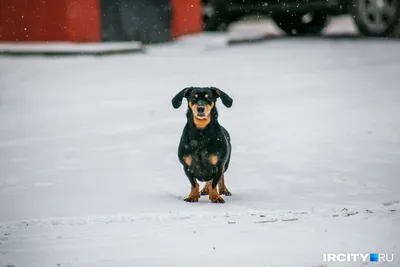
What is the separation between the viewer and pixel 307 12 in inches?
563

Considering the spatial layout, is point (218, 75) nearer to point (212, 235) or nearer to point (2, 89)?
point (2, 89)

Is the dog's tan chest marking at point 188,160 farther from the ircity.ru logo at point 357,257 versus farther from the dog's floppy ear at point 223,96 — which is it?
the ircity.ru logo at point 357,257

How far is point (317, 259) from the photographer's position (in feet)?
12.3

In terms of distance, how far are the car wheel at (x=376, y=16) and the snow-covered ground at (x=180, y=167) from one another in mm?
1192

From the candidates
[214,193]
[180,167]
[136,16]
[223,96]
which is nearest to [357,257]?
[214,193]

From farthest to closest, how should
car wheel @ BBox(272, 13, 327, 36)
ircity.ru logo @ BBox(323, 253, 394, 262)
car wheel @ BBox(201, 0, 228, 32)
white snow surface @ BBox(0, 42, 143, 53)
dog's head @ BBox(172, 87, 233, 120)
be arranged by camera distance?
car wheel @ BBox(272, 13, 327, 36) → car wheel @ BBox(201, 0, 228, 32) → white snow surface @ BBox(0, 42, 143, 53) → dog's head @ BBox(172, 87, 233, 120) → ircity.ru logo @ BBox(323, 253, 394, 262)

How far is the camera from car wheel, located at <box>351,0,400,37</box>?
39.9ft

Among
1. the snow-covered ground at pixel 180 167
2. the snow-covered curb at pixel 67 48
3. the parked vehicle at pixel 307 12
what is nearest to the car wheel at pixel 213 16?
the parked vehicle at pixel 307 12

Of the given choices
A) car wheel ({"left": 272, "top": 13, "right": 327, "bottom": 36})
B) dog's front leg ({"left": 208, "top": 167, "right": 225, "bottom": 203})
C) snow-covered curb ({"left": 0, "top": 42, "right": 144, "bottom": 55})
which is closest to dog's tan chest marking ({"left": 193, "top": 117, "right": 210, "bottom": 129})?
dog's front leg ({"left": 208, "top": 167, "right": 225, "bottom": 203})

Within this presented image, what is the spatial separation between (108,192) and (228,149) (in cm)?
92

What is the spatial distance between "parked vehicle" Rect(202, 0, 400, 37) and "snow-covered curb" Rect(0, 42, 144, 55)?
229cm

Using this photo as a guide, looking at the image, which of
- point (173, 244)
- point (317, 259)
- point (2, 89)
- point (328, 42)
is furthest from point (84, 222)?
point (328, 42)

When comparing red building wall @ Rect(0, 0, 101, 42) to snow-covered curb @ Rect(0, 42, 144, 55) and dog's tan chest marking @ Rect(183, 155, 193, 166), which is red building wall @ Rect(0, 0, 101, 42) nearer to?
snow-covered curb @ Rect(0, 42, 144, 55)

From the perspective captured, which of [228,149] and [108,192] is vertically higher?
[228,149]
